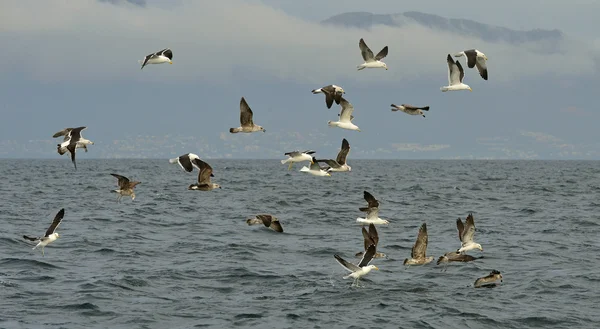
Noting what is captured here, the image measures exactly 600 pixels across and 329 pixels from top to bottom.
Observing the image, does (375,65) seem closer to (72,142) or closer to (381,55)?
(381,55)

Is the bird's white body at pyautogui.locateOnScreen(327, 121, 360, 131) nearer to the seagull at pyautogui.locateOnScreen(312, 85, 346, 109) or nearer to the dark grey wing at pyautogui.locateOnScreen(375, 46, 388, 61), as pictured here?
the seagull at pyautogui.locateOnScreen(312, 85, 346, 109)

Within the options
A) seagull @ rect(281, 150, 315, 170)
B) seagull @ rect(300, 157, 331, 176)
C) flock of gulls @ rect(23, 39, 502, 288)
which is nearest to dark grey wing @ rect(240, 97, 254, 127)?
flock of gulls @ rect(23, 39, 502, 288)

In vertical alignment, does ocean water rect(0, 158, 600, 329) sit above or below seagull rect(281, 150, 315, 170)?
below

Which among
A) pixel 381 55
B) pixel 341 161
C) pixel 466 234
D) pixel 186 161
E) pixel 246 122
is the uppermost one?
pixel 381 55

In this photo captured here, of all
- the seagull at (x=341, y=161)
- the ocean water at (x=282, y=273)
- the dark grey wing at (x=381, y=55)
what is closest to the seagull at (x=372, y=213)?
the seagull at (x=341, y=161)

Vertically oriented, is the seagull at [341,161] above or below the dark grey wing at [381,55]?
below

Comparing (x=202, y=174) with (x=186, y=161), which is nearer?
(x=186, y=161)

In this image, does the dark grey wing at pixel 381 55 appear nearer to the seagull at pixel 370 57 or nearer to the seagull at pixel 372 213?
the seagull at pixel 370 57

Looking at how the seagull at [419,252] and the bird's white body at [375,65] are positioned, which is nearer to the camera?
the seagull at [419,252]

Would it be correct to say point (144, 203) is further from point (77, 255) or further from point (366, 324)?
point (366, 324)

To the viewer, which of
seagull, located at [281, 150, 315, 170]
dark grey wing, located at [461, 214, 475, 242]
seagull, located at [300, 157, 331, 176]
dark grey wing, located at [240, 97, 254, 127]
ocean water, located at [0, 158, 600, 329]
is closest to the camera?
ocean water, located at [0, 158, 600, 329]

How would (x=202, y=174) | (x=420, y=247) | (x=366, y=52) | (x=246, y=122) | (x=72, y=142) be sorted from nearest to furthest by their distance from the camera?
(x=72, y=142) < (x=420, y=247) < (x=202, y=174) < (x=246, y=122) < (x=366, y=52)

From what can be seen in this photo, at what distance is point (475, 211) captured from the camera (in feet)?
169

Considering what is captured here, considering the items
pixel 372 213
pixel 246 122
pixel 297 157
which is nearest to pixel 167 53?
pixel 246 122
